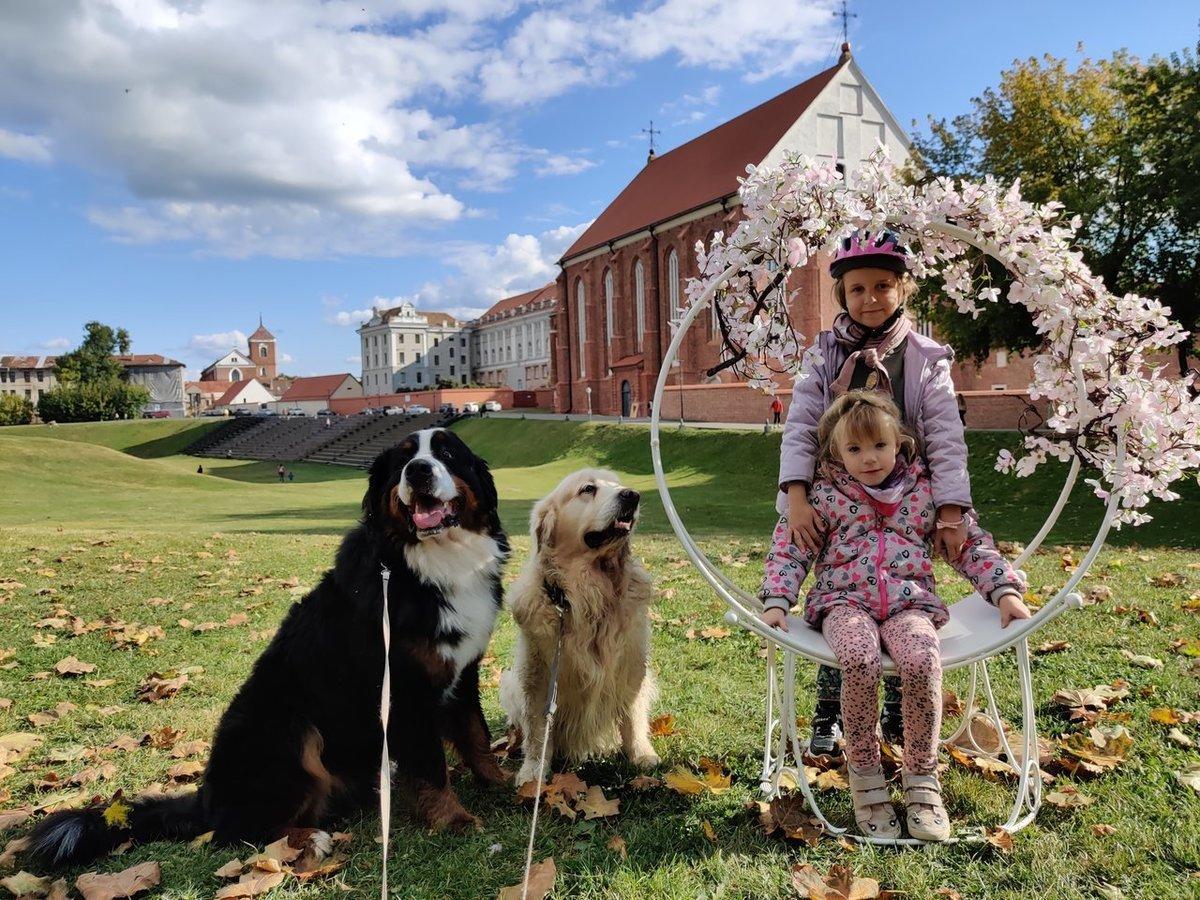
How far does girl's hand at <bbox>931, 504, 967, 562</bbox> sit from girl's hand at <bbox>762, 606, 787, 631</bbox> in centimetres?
75

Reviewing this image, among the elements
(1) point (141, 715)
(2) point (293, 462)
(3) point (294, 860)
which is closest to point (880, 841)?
(3) point (294, 860)

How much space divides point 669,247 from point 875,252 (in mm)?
43910

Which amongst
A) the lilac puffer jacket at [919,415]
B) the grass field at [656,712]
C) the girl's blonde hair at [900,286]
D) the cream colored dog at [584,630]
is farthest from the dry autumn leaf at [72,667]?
the girl's blonde hair at [900,286]

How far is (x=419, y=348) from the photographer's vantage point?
111 meters

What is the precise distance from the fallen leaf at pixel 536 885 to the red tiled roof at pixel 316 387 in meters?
109

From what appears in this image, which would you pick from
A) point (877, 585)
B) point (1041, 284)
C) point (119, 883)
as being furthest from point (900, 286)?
point (119, 883)

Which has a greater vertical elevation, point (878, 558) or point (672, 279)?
point (672, 279)

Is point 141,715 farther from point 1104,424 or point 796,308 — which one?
point 796,308

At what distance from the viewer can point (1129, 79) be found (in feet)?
58.8

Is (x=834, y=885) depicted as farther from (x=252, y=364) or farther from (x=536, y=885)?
(x=252, y=364)

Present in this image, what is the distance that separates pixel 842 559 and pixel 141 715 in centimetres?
408

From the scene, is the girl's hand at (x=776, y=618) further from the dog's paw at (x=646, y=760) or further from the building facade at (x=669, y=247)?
the building facade at (x=669, y=247)

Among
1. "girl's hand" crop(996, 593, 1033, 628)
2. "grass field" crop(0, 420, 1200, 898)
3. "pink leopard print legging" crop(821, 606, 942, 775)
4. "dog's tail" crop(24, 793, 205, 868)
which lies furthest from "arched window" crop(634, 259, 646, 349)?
"dog's tail" crop(24, 793, 205, 868)

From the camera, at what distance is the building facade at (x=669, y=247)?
40.6 m
